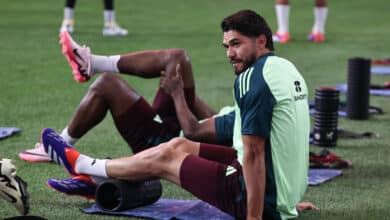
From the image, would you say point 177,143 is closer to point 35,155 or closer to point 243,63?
point 243,63

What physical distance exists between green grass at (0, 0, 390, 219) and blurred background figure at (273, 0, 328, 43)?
0.74ft

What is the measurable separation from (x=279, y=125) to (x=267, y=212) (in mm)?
429

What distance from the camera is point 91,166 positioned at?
201 inches

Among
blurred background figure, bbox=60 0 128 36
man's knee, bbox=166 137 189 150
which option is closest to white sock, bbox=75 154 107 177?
man's knee, bbox=166 137 189 150

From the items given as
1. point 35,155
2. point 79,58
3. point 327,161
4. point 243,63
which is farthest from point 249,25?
point 35,155

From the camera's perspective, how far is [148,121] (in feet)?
18.7

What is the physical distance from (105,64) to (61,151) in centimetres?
88

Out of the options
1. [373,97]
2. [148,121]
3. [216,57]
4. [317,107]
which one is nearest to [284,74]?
[148,121]

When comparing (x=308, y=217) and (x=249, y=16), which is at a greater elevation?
(x=249, y=16)

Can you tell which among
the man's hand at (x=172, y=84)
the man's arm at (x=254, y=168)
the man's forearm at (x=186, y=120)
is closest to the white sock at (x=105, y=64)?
the man's hand at (x=172, y=84)

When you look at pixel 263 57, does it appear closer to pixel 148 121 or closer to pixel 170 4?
pixel 148 121

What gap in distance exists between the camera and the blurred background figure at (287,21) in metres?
13.3

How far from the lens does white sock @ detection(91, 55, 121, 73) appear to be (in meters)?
5.91

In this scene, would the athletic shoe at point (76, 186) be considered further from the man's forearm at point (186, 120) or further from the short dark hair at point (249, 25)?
the short dark hair at point (249, 25)
